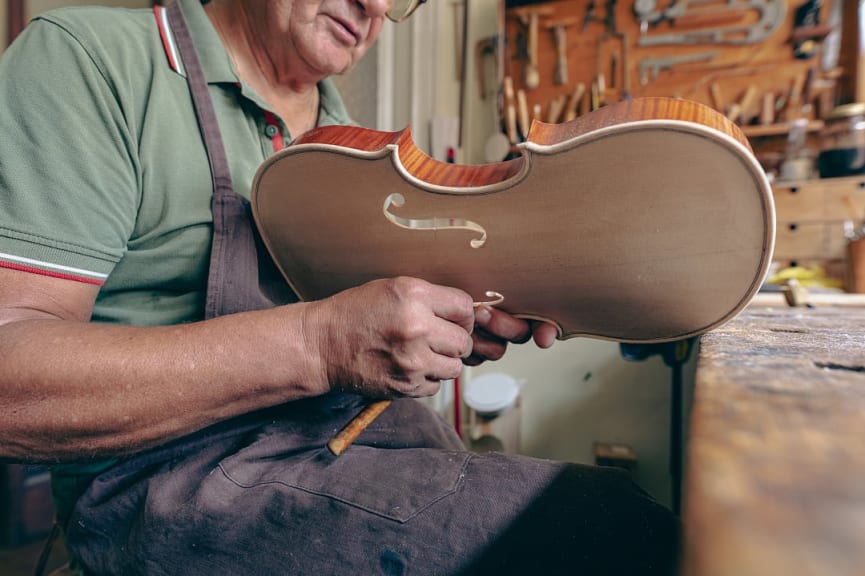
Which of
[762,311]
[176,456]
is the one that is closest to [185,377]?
[176,456]

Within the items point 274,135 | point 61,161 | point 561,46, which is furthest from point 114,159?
point 561,46

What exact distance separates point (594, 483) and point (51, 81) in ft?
3.19

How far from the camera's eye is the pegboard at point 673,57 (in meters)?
2.36

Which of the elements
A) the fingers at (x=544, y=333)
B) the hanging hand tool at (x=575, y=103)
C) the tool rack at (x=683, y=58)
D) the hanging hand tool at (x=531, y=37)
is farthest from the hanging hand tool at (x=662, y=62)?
the fingers at (x=544, y=333)

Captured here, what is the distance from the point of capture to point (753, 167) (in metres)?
0.60

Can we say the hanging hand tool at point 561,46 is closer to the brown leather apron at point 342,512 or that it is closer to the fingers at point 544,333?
the fingers at point 544,333

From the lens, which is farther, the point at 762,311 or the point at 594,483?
the point at 762,311

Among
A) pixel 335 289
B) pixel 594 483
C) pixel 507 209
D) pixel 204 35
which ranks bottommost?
pixel 594 483

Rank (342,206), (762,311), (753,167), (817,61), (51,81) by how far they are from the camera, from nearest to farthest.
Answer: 1. (753,167)
2. (51,81)
3. (342,206)
4. (762,311)
5. (817,61)

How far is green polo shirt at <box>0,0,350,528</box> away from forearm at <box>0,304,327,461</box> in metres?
0.13

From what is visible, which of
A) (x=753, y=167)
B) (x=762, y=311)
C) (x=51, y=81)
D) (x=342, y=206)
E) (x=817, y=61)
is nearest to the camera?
(x=753, y=167)

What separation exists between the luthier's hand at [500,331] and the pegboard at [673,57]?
6.58ft

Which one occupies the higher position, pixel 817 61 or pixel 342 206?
pixel 817 61

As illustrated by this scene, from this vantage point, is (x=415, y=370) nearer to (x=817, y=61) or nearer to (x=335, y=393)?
(x=335, y=393)
